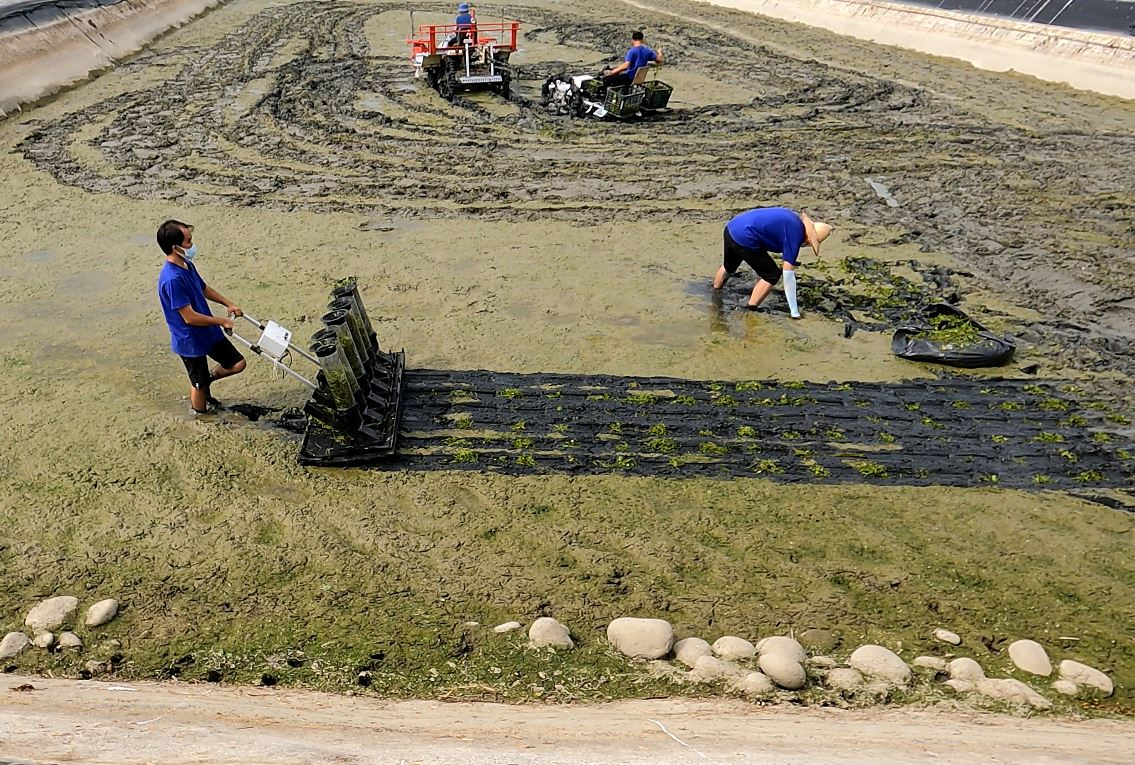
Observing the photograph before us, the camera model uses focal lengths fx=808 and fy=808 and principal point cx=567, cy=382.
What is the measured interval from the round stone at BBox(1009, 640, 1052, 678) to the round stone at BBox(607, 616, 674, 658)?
1.69m

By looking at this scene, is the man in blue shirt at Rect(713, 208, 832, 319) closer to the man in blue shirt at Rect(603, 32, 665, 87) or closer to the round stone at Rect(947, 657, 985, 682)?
the round stone at Rect(947, 657, 985, 682)

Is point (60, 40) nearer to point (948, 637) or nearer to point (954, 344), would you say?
point (954, 344)

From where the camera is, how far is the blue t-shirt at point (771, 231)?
736 cm

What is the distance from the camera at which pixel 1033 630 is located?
4.24m

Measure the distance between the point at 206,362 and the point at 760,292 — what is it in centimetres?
488

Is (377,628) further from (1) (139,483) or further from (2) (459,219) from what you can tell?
(2) (459,219)

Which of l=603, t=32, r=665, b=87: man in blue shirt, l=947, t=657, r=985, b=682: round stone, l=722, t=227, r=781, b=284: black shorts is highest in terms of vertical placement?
l=603, t=32, r=665, b=87: man in blue shirt

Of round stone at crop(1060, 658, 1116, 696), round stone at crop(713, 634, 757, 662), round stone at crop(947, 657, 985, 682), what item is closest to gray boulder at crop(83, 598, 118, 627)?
round stone at crop(713, 634, 757, 662)

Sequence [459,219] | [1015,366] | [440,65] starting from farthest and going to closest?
[440,65] → [459,219] → [1015,366]

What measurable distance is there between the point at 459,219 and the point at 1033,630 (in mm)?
7550

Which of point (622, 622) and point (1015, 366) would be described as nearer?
point (622, 622)

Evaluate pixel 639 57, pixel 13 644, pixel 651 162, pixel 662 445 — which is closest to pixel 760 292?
pixel 662 445

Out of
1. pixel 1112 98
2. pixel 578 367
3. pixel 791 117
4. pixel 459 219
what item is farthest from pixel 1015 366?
pixel 1112 98

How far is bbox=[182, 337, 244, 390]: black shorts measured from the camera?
Answer: 576 cm
